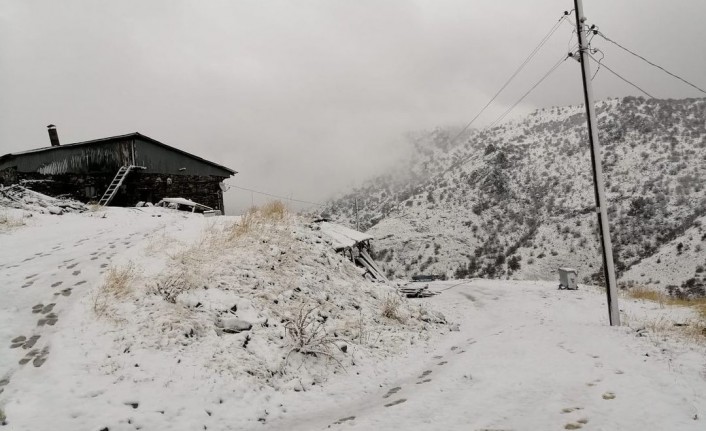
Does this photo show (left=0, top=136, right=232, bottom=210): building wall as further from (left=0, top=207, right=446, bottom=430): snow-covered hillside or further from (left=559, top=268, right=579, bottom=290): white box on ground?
(left=559, top=268, right=579, bottom=290): white box on ground

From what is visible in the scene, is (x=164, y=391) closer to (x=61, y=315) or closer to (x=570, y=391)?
(x=61, y=315)

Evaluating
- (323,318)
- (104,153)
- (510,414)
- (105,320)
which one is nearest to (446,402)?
(510,414)

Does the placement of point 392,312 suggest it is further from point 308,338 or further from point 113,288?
point 113,288

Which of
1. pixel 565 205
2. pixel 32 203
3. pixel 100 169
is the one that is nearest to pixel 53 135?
pixel 100 169

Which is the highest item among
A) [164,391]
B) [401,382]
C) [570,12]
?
[570,12]

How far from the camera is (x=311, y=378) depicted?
23.6ft

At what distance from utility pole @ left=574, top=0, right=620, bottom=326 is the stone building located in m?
27.6

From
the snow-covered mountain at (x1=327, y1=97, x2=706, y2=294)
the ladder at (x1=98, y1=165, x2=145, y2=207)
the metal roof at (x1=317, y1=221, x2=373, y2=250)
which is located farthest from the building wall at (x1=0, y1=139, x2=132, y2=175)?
the snow-covered mountain at (x1=327, y1=97, x2=706, y2=294)

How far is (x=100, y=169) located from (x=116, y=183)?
5.51ft

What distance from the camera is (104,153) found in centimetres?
2736

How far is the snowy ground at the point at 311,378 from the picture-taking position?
518 centimetres

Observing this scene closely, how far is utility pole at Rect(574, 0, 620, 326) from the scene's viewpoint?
9820 millimetres

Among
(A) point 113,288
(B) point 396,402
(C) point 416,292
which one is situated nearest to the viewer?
(B) point 396,402

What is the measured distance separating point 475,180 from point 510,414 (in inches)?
2255
